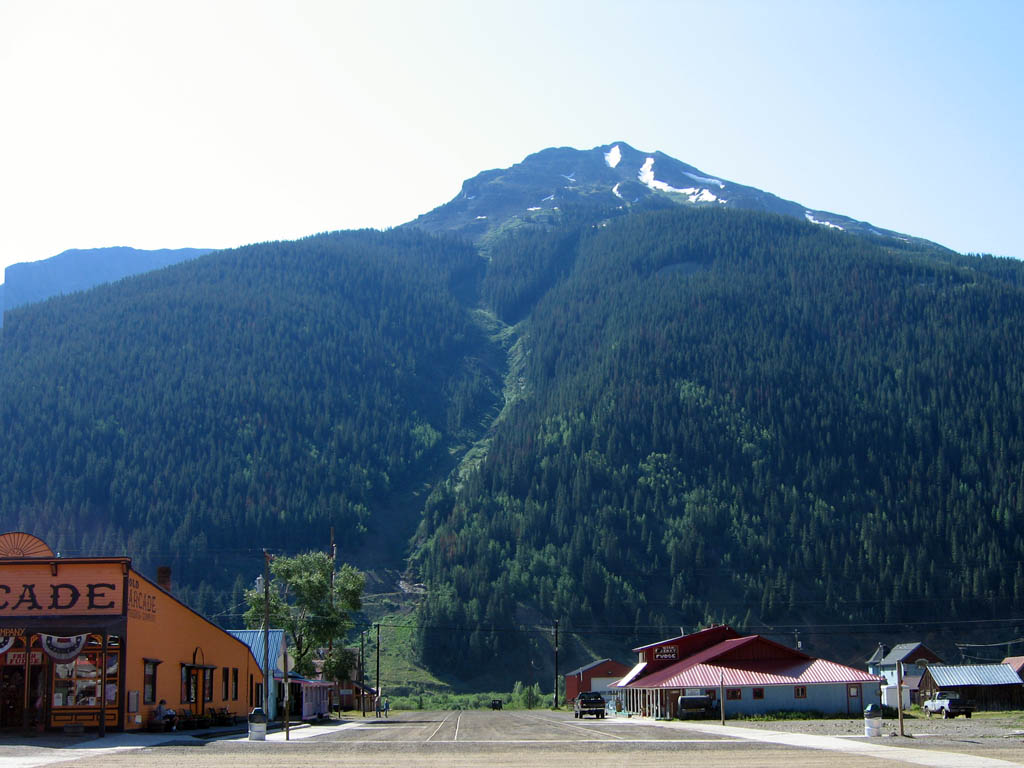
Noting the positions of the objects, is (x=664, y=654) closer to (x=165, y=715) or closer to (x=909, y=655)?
(x=909, y=655)

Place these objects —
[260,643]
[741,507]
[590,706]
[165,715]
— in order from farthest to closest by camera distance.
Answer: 1. [741,507]
2. [590,706]
3. [260,643]
4. [165,715]

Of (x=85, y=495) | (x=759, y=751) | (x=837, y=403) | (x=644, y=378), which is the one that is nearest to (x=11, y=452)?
(x=85, y=495)

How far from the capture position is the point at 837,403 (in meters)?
188

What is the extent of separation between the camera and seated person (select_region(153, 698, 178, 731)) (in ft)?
146

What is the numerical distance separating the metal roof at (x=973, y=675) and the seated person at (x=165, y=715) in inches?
2691

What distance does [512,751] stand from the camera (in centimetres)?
3397

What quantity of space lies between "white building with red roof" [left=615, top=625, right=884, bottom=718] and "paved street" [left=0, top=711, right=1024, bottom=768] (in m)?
21.9

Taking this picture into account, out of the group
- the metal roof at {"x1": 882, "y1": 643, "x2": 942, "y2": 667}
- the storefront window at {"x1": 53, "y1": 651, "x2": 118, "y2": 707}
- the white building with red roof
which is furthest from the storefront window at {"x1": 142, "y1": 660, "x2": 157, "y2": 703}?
the metal roof at {"x1": 882, "y1": 643, "x2": 942, "y2": 667}

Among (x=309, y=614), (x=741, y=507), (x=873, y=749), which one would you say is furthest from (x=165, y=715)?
(x=741, y=507)

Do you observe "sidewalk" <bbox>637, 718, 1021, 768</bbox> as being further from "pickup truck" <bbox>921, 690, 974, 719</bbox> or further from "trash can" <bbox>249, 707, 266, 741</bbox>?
"pickup truck" <bbox>921, 690, 974, 719</bbox>

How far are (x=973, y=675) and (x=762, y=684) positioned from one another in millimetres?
33596

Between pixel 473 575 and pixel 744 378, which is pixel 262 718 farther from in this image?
pixel 744 378

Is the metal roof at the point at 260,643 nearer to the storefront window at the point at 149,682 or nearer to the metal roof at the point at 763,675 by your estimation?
the storefront window at the point at 149,682

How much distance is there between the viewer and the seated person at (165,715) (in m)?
44.4
